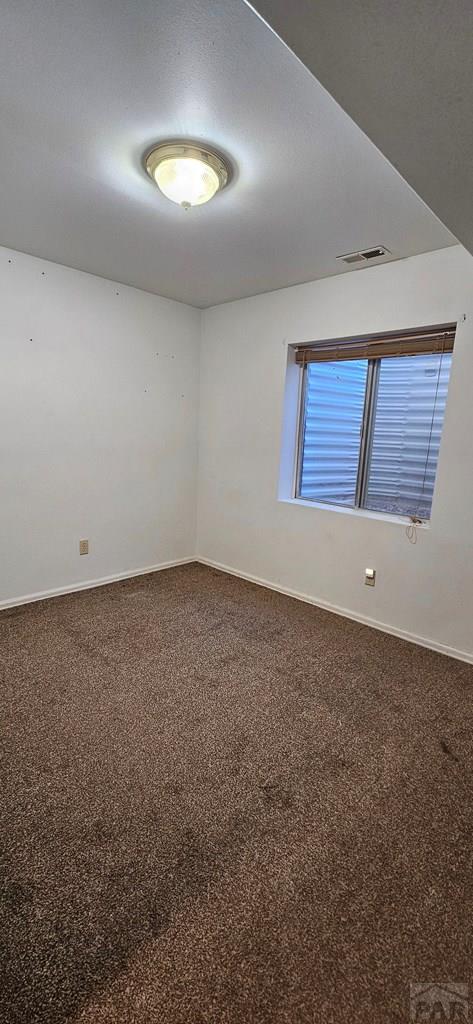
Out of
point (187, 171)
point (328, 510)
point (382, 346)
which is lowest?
point (328, 510)

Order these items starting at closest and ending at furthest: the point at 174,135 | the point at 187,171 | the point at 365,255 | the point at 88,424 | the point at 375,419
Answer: the point at 174,135 → the point at 187,171 → the point at 365,255 → the point at 375,419 → the point at 88,424

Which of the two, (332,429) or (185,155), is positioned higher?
(185,155)

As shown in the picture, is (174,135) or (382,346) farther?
(382,346)

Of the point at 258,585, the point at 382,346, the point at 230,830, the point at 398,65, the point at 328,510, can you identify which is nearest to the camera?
the point at 398,65

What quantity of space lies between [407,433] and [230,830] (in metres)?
2.45

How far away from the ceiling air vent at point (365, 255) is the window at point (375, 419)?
1.56 ft

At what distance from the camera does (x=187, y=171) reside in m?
1.75

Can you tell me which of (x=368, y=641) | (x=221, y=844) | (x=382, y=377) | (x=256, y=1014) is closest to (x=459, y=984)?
(x=256, y=1014)

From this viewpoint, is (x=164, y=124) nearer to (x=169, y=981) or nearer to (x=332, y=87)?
(x=332, y=87)

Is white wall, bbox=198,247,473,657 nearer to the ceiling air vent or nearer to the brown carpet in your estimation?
the ceiling air vent

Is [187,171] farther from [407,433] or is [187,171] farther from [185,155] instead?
[407,433]

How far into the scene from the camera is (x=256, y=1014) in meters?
1.02

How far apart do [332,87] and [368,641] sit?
8.80 ft

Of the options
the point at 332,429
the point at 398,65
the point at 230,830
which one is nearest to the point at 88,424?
the point at 332,429
